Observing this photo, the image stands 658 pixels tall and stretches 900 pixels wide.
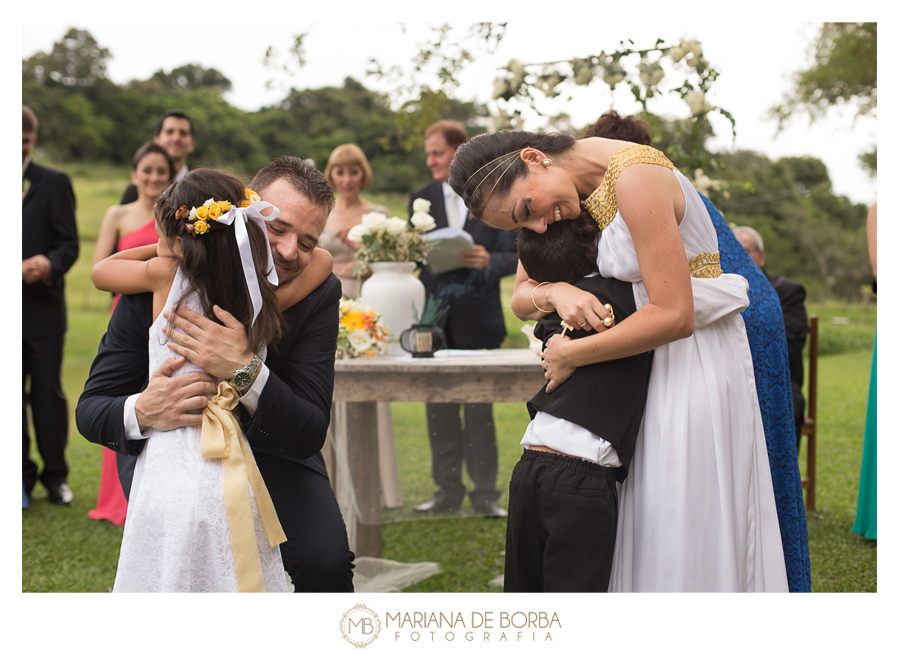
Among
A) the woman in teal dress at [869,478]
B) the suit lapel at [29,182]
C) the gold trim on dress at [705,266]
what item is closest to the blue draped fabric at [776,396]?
the gold trim on dress at [705,266]

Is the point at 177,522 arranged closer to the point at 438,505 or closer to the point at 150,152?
the point at 438,505

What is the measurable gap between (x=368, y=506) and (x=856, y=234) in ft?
27.4

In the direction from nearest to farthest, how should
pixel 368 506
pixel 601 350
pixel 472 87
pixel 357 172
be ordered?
pixel 601 350 → pixel 368 506 → pixel 472 87 → pixel 357 172

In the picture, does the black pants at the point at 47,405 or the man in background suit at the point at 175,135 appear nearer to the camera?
the black pants at the point at 47,405

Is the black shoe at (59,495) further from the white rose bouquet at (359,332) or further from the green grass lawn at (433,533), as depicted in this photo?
the white rose bouquet at (359,332)

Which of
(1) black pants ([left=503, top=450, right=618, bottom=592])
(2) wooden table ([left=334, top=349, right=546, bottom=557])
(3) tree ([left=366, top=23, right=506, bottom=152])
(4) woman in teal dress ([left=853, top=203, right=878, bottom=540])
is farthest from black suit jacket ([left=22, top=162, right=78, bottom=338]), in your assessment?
(4) woman in teal dress ([left=853, top=203, right=878, bottom=540])

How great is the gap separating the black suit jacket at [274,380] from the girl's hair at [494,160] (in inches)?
21.6

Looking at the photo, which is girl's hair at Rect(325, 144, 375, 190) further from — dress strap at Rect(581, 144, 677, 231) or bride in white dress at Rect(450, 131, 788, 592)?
dress strap at Rect(581, 144, 677, 231)

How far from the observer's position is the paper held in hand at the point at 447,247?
319 centimetres

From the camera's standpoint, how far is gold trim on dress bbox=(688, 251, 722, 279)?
1629mm
